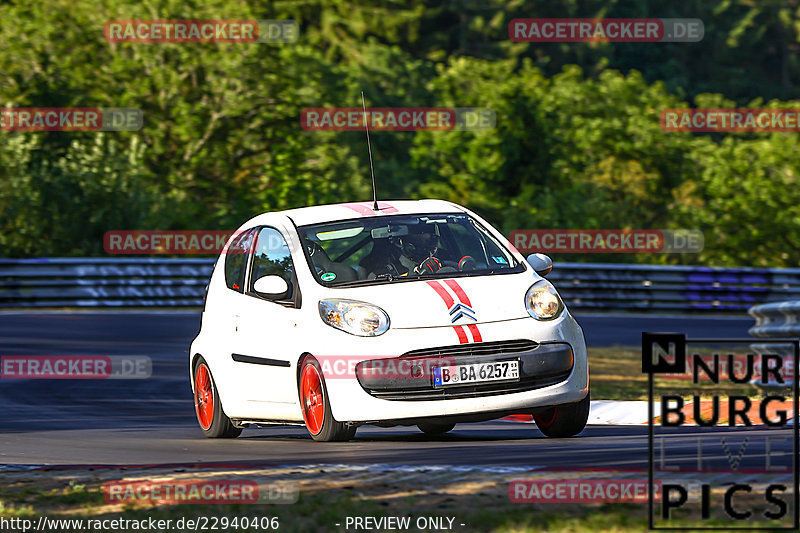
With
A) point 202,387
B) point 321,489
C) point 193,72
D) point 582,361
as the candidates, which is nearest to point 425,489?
point 321,489

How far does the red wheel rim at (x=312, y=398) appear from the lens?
960 cm

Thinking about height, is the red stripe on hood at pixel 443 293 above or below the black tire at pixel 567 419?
above

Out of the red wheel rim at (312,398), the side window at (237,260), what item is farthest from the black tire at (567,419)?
the side window at (237,260)

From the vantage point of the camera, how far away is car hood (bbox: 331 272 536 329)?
9.35 metres

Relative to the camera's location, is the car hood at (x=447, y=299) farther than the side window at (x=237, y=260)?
No

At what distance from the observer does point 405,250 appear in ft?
34.1

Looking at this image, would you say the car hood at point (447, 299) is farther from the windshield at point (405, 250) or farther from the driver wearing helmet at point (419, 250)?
the driver wearing helmet at point (419, 250)

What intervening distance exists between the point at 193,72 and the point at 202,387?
29173mm

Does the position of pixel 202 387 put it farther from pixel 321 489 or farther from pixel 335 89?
pixel 335 89

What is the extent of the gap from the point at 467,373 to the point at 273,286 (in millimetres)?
1491

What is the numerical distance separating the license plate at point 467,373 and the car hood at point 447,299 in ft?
0.87

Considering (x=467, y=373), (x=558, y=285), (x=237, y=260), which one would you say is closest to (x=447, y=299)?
(x=467, y=373)

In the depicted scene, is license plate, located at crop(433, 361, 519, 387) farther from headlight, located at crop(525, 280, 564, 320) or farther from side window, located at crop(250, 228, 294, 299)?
side window, located at crop(250, 228, 294, 299)

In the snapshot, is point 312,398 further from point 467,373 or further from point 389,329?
point 467,373
